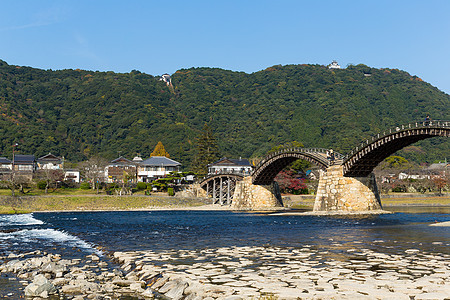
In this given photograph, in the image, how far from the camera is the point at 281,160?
67.9 m

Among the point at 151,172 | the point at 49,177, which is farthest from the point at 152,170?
the point at 49,177

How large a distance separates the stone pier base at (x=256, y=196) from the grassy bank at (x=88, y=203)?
11924 millimetres

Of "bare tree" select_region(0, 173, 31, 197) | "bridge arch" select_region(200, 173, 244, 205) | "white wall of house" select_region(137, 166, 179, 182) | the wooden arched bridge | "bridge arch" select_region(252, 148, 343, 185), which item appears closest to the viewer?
the wooden arched bridge

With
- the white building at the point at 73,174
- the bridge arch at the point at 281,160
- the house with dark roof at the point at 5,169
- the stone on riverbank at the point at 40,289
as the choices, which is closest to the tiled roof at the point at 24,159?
the house with dark roof at the point at 5,169

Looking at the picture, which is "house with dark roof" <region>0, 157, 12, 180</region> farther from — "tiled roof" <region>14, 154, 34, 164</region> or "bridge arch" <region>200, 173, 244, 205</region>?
"bridge arch" <region>200, 173, 244, 205</region>

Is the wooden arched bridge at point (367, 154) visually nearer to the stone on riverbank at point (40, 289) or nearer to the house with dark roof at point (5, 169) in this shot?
the stone on riverbank at point (40, 289)

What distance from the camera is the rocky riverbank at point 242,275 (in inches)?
469

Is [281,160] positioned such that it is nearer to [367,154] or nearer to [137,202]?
[367,154]

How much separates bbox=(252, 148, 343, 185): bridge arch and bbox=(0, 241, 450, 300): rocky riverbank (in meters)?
37.2

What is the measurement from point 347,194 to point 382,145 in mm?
8068

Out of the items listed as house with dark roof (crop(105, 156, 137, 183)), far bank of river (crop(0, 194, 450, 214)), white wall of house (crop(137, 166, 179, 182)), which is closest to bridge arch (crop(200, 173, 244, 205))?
far bank of river (crop(0, 194, 450, 214))

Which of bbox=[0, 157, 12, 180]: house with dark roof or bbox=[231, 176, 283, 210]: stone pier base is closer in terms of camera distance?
bbox=[231, 176, 283, 210]: stone pier base

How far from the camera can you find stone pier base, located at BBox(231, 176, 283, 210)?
7281 centimetres

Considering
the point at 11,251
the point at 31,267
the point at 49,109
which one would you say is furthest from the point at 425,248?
the point at 49,109
